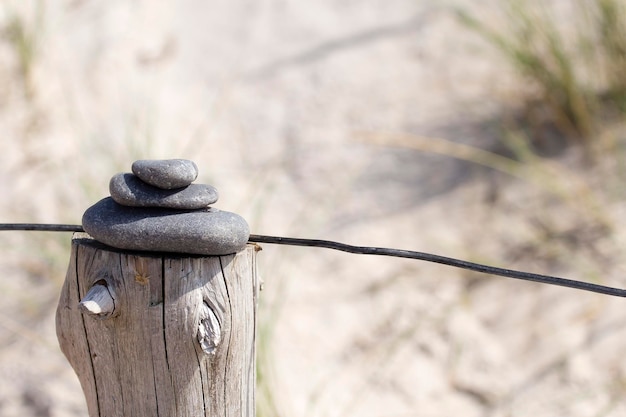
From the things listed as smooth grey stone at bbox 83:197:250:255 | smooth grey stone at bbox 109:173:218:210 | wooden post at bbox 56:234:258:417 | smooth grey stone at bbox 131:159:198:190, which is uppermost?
smooth grey stone at bbox 131:159:198:190

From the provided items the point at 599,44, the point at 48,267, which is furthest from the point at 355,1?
the point at 48,267

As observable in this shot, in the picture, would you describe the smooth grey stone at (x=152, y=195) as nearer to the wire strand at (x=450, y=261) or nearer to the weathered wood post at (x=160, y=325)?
the weathered wood post at (x=160, y=325)

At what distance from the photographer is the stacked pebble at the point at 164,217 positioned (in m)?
1.24

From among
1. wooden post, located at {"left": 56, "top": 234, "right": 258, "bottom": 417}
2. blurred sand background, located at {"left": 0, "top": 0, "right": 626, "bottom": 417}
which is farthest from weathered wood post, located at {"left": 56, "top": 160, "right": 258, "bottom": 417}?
blurred sand background, located at {"left": 0, "top": 0, "right": 626, "bottom": 417}

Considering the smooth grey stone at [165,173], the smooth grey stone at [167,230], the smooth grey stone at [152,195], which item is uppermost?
the smooth grey stone at [165,173]

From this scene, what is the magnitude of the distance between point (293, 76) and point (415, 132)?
0.92 m

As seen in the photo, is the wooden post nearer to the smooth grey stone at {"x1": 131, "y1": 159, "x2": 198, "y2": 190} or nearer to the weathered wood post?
the weathered wood post

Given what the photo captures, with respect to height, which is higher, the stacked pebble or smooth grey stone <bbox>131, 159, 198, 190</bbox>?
smooth grey stone <bbox>131, 159, 198, 190</bbox>

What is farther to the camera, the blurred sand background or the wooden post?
the blurred sand background

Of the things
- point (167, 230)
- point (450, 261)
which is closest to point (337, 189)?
point (450, 261)

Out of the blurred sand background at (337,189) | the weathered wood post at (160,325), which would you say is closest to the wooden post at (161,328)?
the weathered wood post at (160,325)

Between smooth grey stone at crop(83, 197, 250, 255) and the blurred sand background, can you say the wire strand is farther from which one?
the blurred sand background

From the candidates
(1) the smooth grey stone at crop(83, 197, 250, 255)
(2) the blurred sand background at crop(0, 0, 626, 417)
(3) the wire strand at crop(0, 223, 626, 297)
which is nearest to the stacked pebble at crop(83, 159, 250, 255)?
(1) the smooth grey stone at crop(83, 197, 250, 255)

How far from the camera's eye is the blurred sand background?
3094 millimetres
